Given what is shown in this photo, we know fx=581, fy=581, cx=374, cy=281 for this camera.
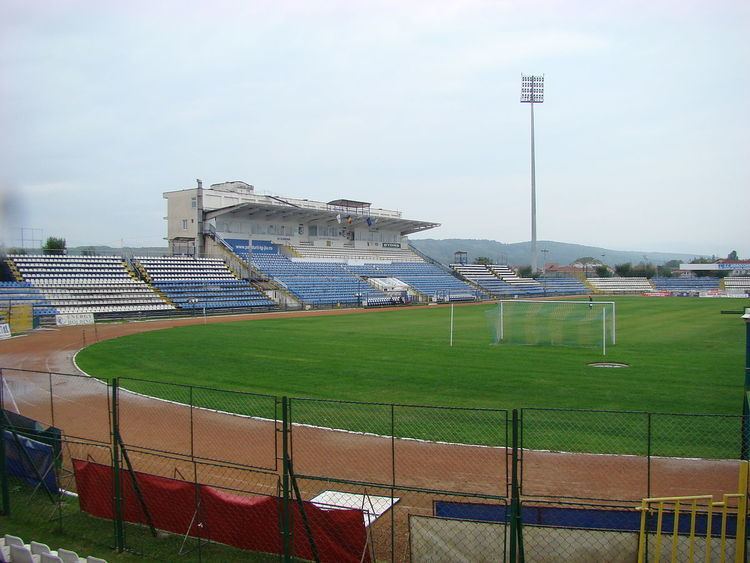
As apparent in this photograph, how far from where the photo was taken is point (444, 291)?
237 feet

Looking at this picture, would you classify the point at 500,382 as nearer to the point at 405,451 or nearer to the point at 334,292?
the point at 405,451

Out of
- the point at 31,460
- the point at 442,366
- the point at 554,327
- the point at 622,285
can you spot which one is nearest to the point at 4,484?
the point at 31,460

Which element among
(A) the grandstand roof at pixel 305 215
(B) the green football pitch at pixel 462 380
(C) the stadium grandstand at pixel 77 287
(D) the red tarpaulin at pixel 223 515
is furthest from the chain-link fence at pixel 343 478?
(A) the grandstand roof at pixel 305 215

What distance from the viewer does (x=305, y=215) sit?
73062 mm

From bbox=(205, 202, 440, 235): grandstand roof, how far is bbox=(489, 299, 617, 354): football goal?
36.0m

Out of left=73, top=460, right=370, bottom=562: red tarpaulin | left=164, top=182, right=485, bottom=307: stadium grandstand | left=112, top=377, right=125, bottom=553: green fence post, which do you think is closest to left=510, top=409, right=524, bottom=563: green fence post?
left=73, top=460, right=370, bottom=562: red tarpaulin

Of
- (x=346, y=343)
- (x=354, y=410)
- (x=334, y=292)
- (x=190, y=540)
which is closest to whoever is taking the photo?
(x=190, y=540)

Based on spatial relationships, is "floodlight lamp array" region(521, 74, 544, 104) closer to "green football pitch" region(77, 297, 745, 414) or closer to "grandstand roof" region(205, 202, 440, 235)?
"grandstand roof" region(205, 202, 440, 235)

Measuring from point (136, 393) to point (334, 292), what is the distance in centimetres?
4553

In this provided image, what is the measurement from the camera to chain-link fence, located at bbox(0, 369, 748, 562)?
6.66m

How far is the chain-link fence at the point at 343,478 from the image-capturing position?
6664 millimetres

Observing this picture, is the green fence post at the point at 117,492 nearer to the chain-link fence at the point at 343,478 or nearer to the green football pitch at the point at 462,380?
the chain-link fence at the point at 343,478

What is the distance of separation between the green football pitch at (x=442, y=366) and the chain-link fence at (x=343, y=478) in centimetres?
162

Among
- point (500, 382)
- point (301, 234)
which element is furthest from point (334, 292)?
point (500, 382)
